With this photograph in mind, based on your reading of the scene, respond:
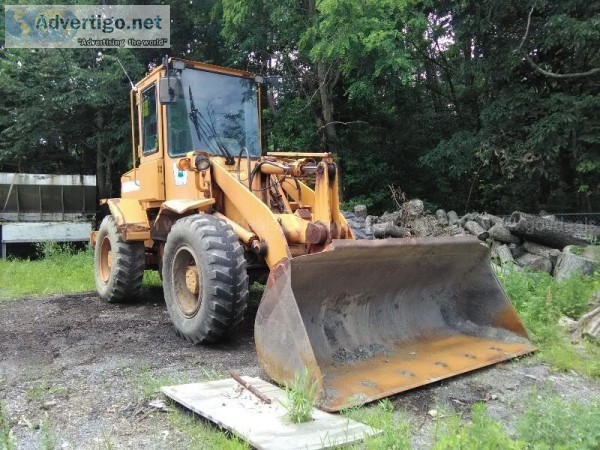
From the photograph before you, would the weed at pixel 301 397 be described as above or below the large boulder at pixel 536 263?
below

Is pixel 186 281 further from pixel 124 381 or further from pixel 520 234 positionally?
pixel 520 234

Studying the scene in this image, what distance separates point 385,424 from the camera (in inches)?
119

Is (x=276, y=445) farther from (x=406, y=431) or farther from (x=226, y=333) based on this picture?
(x=226, y=333)

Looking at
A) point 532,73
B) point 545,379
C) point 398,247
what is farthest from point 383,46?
point 545,379

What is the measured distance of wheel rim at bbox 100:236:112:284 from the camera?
299 inches

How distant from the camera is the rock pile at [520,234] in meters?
7.43

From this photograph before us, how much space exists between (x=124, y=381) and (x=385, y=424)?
2.08 m

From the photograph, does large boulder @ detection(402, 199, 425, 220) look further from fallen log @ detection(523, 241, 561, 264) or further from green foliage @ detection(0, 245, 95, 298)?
green foliage @ detection(0, 245, 95, 298)

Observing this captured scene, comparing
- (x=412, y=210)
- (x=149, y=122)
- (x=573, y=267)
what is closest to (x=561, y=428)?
(x=573, y=267)

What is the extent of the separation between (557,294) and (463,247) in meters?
1.82

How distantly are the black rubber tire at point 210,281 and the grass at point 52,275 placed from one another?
3857mm

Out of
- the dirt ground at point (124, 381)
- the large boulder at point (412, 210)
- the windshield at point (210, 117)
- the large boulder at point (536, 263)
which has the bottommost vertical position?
the dirt ground at point (124, 381)

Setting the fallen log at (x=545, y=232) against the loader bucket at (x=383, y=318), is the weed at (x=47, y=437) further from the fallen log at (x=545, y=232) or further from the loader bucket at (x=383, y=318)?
the fallen log at (x=545, y=232)

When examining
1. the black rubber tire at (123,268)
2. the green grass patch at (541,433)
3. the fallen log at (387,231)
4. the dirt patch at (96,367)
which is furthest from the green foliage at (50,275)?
the green grass patch at (541,433)
